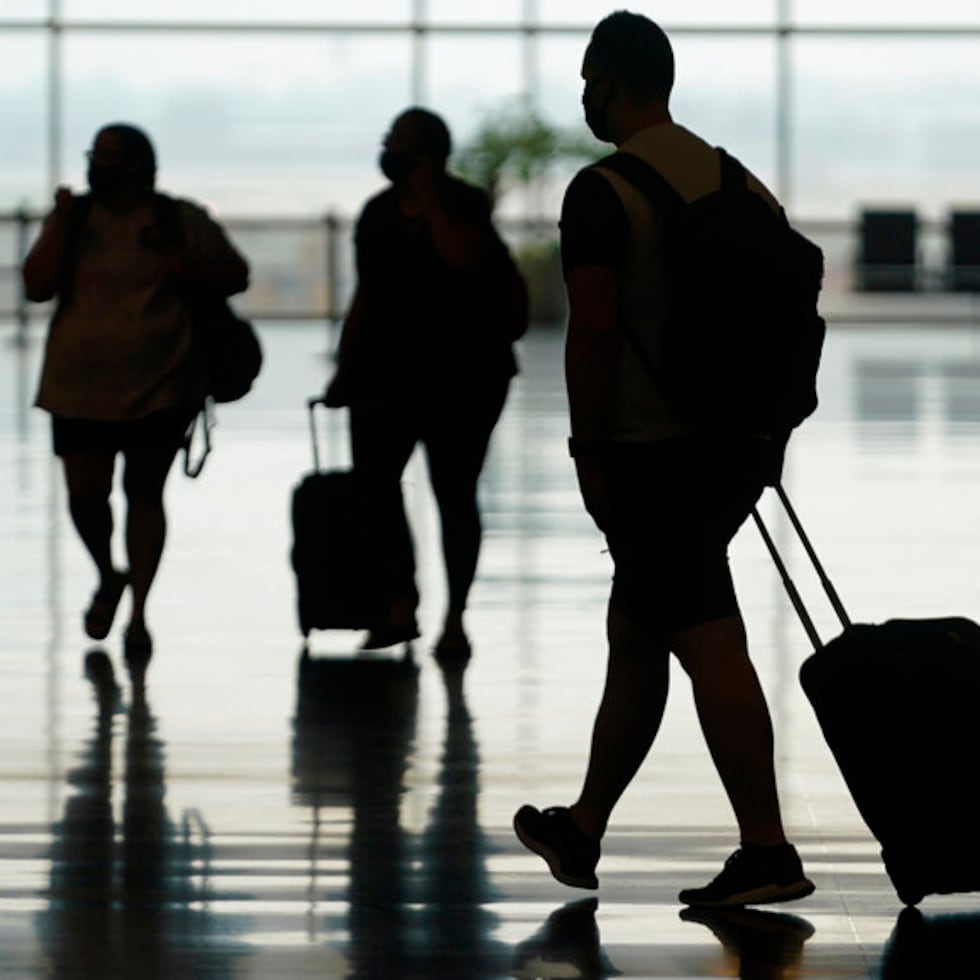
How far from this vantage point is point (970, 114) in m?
25.1

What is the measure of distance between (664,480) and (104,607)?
3.01 m

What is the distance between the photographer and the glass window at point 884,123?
23.4 m

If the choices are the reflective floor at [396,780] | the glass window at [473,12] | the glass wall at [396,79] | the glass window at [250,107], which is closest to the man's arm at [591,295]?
the reflective floor at [396,780]

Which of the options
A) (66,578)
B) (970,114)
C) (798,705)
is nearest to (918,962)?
(798,705)

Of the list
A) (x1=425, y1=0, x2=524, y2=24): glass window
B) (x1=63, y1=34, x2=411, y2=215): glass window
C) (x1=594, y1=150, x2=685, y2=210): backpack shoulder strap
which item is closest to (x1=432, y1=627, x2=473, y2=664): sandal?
(x1=594, y1=150, x2=685, y2=210): backpack shoulder strap

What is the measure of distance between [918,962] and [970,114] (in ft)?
73.0

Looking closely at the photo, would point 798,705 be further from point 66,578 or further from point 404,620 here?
point 66,578

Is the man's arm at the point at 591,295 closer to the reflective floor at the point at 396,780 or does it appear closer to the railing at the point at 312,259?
the reflective floor at the point at 396,780

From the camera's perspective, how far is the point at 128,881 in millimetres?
4199

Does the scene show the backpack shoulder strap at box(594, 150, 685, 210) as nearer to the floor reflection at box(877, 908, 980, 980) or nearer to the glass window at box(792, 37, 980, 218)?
the floor reflection at box(877, 908, 980, 980)

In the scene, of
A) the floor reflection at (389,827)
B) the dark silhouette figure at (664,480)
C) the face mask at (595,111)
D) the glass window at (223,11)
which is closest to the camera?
the floor reflection at (389,827)

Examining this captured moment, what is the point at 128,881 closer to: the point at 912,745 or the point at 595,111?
the point at 912,745

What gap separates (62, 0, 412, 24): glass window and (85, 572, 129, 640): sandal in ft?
54.1

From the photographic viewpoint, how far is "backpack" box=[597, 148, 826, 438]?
153 inches
